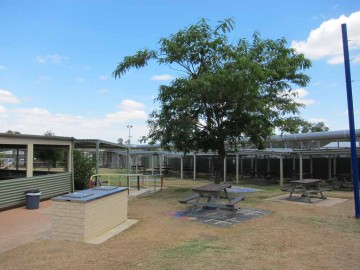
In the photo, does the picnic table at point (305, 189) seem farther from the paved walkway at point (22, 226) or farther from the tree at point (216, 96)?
Answer: the paved walkway at point (22, 226)

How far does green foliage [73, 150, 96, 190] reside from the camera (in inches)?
625

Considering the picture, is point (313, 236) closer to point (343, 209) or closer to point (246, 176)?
point (343, 209)

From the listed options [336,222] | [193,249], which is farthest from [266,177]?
[193,249]

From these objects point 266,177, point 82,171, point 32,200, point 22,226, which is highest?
point 82,171

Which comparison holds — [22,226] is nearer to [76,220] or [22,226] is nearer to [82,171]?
[76,220]

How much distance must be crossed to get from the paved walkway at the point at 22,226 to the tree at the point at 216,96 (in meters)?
5.73

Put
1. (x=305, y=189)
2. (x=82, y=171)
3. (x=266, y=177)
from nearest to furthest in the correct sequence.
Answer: (x=305, y=189), (x=82, y=171), (x=266, y=177)

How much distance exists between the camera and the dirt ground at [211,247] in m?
5.41

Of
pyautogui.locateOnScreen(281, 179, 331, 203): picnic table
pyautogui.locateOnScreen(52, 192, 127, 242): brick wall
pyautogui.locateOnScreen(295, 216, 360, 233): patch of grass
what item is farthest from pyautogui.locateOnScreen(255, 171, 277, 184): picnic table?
pyautogui.locateOnScreen(52, 192, 127, 242): brick wall

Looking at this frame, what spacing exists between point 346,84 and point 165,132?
718 centimetres

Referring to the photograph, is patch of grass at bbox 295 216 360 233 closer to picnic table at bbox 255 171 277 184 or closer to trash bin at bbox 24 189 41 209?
trash bin at bbox 24 189 41 209

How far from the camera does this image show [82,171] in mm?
15984

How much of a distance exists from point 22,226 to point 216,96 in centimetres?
789

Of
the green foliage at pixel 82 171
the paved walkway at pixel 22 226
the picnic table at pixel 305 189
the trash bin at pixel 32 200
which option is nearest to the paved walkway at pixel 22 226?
the paved walkway at pixel 22 226
